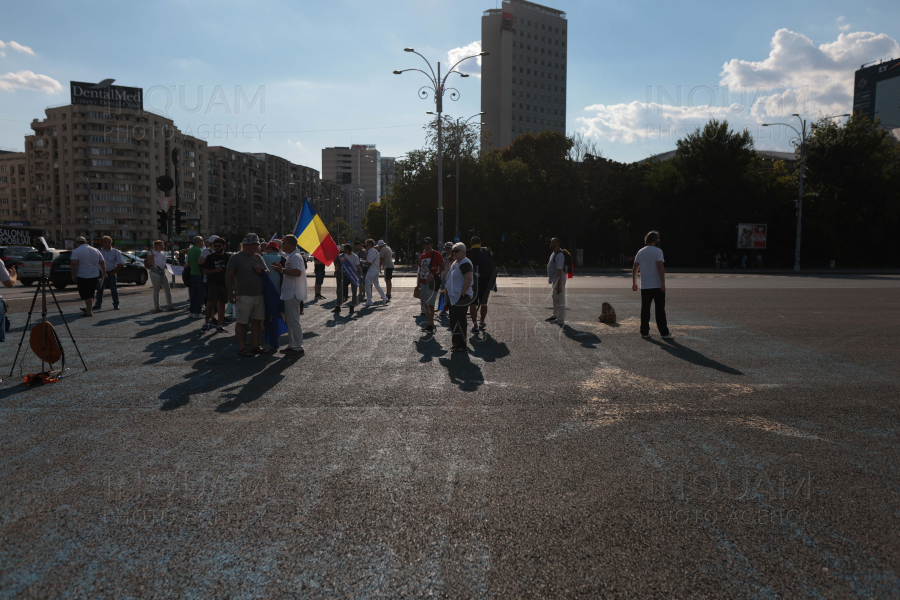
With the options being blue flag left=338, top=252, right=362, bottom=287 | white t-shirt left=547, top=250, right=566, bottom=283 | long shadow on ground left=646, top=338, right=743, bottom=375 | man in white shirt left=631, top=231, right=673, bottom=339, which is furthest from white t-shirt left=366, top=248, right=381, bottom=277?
long shadow on ground left=646, top=338, right=743, bottom=375

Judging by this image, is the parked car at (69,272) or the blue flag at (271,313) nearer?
the blue flag at (271,313)

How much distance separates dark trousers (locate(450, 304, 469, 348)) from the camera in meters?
9.64

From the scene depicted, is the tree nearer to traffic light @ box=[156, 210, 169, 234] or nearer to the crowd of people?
the crowd of people

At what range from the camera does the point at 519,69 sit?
5418 inches

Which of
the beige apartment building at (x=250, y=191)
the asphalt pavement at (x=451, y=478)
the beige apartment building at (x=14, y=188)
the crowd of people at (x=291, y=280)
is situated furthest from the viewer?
the beige apartment building at (x=250, y=191)

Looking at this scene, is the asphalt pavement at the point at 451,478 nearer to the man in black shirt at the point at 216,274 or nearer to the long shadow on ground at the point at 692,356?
the long shadow on ground at the point at 692,356

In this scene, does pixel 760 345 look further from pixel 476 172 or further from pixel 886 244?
pixel 886 244

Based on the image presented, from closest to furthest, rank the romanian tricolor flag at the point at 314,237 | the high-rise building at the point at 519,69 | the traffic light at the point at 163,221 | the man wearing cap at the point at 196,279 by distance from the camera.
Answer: the romanian tricolor flag at the point at 314,237, the man wearing cap at the point at 196,279, the traffic light at the point at 163,221, the high-rise building at the point at 519,69

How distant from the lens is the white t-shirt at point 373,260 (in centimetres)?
1674

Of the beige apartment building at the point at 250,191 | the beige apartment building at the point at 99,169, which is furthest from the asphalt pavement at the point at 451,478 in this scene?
the beige apartment building at the point at 99,169

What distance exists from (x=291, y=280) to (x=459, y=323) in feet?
9.12

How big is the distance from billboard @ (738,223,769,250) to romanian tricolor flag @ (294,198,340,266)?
161 ft

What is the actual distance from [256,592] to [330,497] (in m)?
1.03

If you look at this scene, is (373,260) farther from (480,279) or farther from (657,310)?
(657,310)
